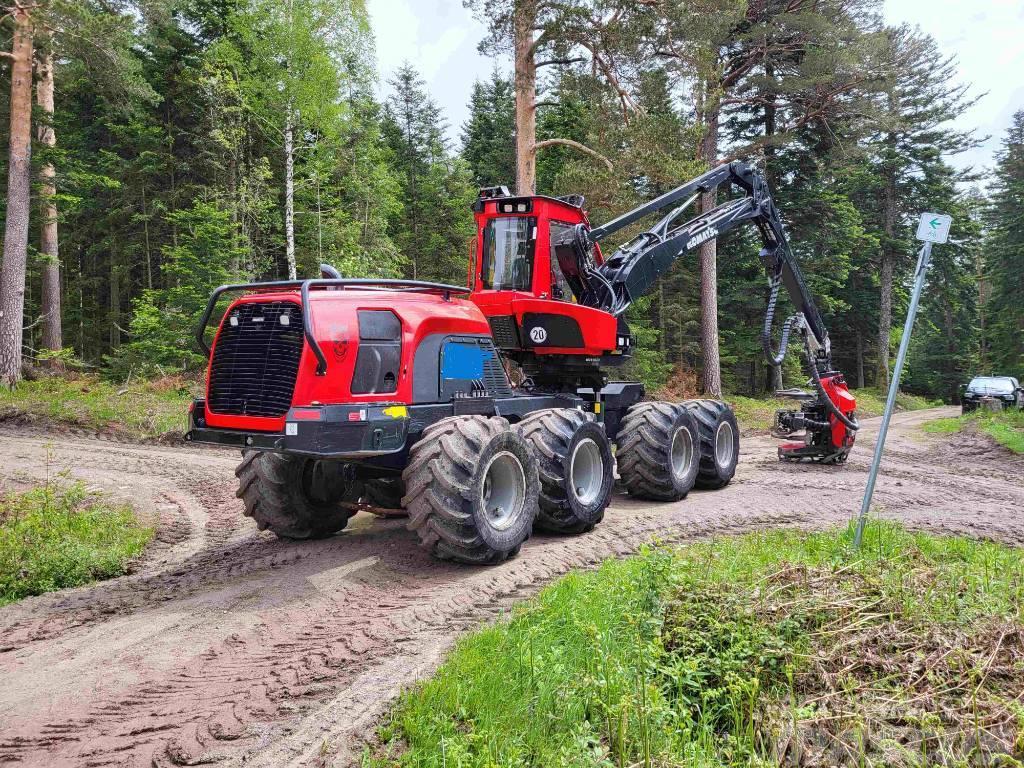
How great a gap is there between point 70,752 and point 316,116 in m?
21.2

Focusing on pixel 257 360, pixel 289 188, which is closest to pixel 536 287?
pixel 257 360

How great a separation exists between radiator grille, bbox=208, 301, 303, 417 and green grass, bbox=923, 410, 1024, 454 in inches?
594

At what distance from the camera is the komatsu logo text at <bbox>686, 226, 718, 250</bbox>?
33.3ft

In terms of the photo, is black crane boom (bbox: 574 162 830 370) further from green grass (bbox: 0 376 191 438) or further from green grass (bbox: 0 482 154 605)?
green grass (bbox: 0 376 191 438)

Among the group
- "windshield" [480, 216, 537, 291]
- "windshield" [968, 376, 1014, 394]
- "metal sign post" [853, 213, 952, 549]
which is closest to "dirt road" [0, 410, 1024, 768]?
"metal sign post" [853, 213, 952, 549]

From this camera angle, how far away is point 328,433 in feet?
17.6

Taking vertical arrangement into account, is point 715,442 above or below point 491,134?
below

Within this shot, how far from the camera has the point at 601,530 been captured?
752 cm

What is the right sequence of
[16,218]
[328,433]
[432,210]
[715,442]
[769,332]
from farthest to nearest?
1. [432,210]
2. [16,218]
3. [769,332]
4. [715,442]
5. [328,433]

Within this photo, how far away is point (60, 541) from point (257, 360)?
2.55m

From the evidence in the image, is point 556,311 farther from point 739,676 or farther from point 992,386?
point 992,386

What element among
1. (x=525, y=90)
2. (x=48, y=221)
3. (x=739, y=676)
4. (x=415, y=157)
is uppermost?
(x=415, y=157)

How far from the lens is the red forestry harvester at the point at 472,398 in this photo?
5.61m

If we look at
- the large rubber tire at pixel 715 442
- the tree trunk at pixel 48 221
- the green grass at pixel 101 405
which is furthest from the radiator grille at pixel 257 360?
the tree trunk at pixel 48 221
